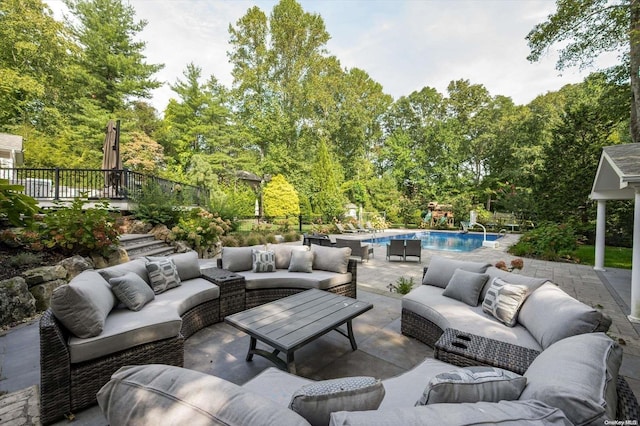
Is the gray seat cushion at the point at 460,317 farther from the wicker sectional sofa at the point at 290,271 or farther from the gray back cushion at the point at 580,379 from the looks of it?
the wicker sectional sofa at the point at 290,271

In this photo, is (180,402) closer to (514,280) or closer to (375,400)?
(375,400)

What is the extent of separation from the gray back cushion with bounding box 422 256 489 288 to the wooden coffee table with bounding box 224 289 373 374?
132cm

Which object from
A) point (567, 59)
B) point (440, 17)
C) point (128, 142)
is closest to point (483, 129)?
point (567, 59)

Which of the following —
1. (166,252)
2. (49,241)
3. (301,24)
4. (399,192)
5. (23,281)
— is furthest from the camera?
(399,192)

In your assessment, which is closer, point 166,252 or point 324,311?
point 324,311

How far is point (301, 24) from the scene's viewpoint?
18859mm

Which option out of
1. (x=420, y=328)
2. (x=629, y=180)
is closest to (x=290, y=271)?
(x=420, y=328)

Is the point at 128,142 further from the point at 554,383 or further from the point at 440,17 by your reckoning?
the point at 554,383

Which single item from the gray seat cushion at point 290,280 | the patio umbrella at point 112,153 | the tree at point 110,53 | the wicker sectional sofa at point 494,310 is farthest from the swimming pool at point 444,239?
the tree at point 110,53

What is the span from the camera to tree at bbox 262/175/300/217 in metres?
15.9

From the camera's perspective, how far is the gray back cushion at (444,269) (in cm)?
370

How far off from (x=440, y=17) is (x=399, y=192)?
46.7ft

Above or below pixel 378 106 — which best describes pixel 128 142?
below

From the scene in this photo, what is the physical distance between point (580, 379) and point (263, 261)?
13.1 feet
